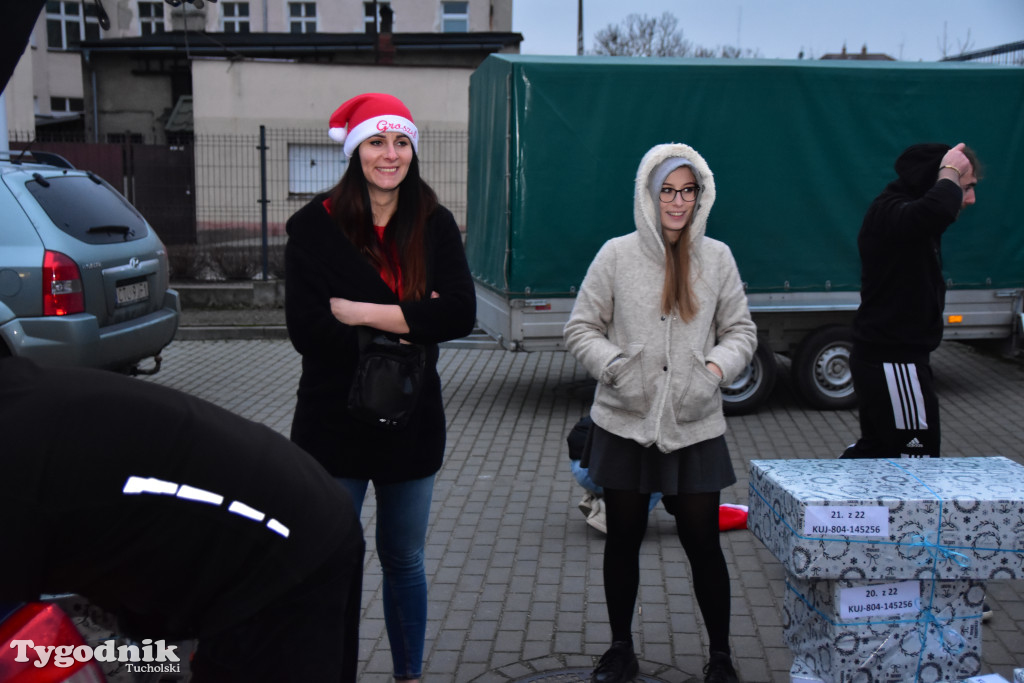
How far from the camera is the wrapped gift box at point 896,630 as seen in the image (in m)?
3.11

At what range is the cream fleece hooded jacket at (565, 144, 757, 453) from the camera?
11.5 ft

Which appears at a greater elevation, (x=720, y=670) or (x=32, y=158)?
(x=32, y=158)

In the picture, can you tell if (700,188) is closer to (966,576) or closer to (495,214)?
(966,576)

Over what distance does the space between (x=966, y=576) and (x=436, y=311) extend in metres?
1.75

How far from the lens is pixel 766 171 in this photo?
8125 mm

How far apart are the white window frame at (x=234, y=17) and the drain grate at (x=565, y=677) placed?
126ft

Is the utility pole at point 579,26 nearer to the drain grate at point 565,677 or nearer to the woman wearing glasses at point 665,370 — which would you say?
the woman wearing glasses at point 665,370

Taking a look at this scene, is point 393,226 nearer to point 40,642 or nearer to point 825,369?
point 40,642

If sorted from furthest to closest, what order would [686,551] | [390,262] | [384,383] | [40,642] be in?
[686,551] < [390,262] < [384,383] < [40,642]

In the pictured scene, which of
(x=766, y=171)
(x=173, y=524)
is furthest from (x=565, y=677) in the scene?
(x=766, y=171)

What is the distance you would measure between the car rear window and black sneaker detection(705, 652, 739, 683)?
558 centimetres

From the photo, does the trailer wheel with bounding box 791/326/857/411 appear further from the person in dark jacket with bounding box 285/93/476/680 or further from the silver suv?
the person in dark jacket with bounding box 285/93/476/680

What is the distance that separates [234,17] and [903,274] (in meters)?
38.6

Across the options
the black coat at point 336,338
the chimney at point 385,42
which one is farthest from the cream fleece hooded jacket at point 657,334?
the chimney at point 385,42
